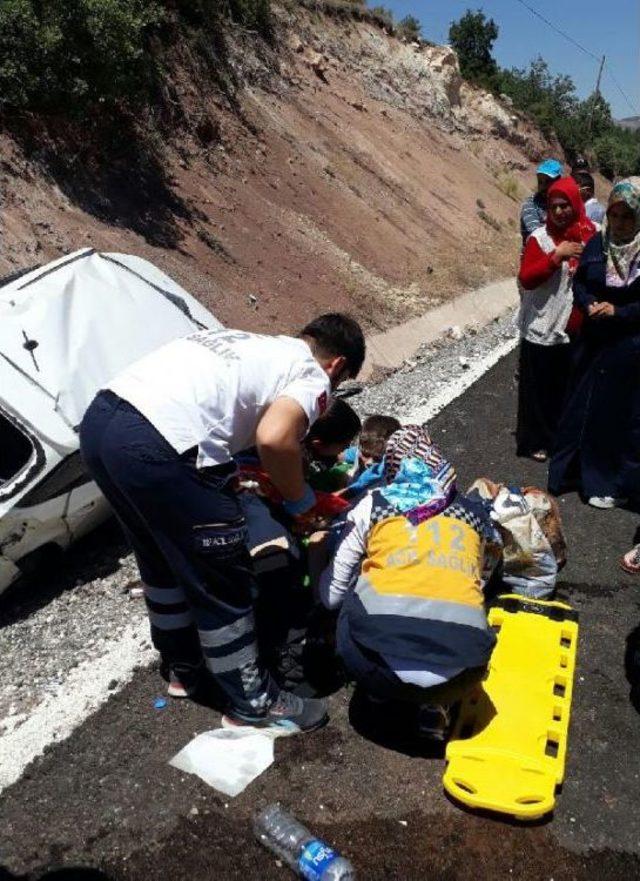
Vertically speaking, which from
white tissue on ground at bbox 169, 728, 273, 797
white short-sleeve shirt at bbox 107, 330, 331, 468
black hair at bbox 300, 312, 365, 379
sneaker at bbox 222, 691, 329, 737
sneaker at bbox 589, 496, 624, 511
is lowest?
white tissue on ground at bbox 169, 728, 273, 797

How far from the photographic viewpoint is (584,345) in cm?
543

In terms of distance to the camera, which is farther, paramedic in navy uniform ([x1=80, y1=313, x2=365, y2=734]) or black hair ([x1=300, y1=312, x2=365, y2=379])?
black hair ([x1=300, y1=312, x2=365, y2=379])

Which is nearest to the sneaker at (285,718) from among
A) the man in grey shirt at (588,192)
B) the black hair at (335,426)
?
the black hair at (335,426)

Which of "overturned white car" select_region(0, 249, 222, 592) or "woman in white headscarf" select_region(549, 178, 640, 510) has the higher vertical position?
"woman in white headscarf" select_region(549, 178, 640, 510)

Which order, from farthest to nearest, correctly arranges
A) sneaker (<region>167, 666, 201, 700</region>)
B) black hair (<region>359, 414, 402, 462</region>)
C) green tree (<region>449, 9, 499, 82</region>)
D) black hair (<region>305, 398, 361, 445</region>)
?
green tree (<region>449, 9, 499, 82</region>) < black hair (<region>305, 398, 361, 445</region>) < black hair (<region>359, 414, 402, 462</region>) < sneaker (<region>167, 666, 201, 700</region>)

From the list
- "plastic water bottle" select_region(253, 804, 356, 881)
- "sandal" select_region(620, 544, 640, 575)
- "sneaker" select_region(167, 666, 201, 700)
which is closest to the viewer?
"plastic water bottle" select_region(253, 804, 356, 881)

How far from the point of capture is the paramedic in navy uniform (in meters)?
2.80

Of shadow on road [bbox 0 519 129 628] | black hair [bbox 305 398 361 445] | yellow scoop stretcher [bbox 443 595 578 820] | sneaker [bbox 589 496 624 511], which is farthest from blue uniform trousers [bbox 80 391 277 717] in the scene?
sneaker [bbox 589 496 624 511]

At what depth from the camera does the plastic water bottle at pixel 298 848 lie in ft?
8.73

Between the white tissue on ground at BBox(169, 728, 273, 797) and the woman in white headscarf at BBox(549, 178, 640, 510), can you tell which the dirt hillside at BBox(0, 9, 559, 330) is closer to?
the woman in white headscarf at BBox(549, 178, 640, 510)

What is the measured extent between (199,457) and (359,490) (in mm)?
1482

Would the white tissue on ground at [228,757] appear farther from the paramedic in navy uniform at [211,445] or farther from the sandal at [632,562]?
the sandal at [632,562]

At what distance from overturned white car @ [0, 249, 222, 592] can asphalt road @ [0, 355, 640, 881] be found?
3.41 ft

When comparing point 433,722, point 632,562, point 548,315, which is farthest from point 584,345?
point 433,722
